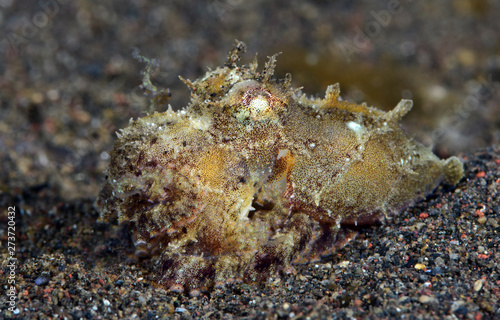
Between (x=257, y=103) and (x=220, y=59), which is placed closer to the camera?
(x=257, y=103)

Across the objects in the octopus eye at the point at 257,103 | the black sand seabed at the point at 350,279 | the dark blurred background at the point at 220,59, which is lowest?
the black sand seabed at the point at 350,279

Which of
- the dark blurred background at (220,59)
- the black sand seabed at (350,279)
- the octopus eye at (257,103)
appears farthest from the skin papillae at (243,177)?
the dark blurred background at (220,59)

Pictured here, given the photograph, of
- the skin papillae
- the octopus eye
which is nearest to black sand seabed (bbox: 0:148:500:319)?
the skin papillae

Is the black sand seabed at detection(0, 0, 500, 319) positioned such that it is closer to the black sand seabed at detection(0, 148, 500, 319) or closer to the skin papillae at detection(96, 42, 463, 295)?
the black sand seabed at detection(0, 148, 500, 319)

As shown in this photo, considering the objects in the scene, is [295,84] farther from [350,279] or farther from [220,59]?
[350,279]

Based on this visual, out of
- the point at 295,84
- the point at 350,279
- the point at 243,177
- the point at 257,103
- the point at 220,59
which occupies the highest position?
the point at 220,59

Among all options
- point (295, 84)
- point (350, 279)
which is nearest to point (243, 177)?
point (350, 279)

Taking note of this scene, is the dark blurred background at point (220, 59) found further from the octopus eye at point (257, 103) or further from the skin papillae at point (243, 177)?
the octopus eye at point (257, 103)
